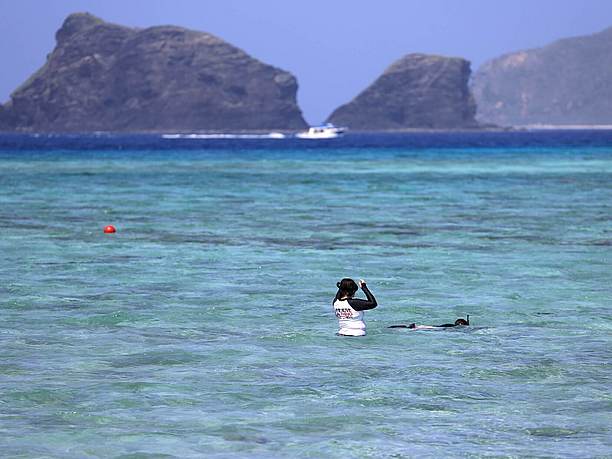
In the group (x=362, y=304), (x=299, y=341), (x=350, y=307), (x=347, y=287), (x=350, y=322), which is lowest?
(x=299, y=341)

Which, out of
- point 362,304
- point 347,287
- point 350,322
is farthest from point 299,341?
point 347,287

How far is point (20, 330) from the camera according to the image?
65.0ft

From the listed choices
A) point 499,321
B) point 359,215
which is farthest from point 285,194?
point 499,321

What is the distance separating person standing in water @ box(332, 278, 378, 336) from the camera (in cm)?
1733

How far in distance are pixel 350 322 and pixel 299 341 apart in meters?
0.81

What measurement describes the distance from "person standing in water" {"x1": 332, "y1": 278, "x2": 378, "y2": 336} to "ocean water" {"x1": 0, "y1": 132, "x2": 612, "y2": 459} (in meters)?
0.24

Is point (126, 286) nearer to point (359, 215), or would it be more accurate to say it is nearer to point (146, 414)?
point (146, 414)

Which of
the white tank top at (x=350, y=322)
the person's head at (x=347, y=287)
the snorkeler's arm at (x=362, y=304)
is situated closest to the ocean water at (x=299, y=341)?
the white tank top at (x=350, y=322)

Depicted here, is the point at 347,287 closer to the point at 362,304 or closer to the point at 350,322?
the point at 362,304

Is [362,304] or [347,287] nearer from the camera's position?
[347,287]

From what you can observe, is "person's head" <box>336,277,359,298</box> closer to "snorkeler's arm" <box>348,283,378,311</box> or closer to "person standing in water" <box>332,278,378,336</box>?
"person standing in water" <box>332,278,378,336</box>

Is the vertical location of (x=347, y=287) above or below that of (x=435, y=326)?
above

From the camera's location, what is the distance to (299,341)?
18828 millimetres


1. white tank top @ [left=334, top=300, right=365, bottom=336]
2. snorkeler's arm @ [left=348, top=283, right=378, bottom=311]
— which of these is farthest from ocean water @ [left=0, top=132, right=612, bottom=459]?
snorkeler's arm @ [left=348, top=283, right=378, bottom=311]
